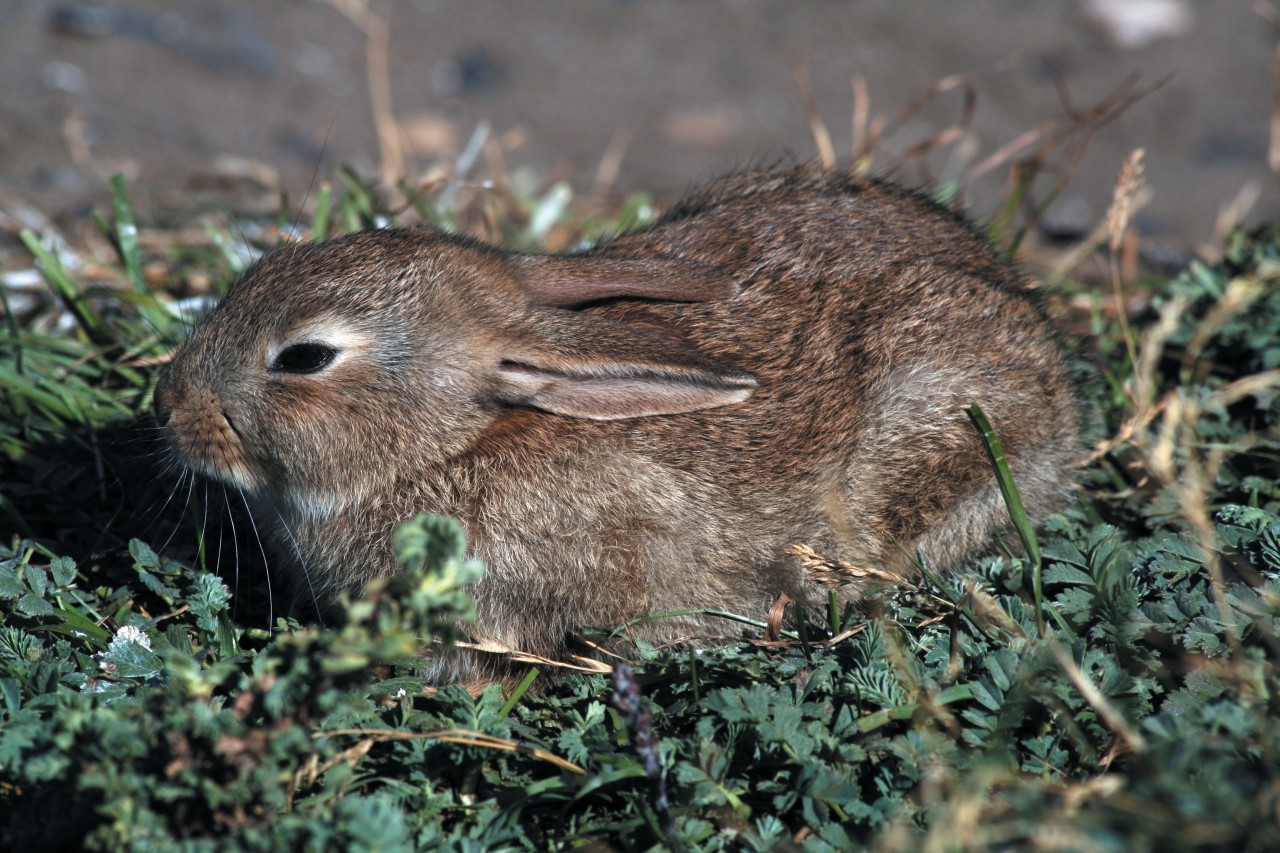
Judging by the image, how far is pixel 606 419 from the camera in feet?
12.6

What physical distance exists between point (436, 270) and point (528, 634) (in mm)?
1336

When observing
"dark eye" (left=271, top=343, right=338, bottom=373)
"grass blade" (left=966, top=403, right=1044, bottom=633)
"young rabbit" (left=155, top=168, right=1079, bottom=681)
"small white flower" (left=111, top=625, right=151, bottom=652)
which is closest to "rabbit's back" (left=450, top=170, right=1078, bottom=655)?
"young rabbit" (left=155, top=168, right=1079, bottom=681)

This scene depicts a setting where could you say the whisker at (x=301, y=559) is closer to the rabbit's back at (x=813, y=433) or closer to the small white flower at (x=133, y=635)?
the small white flower at (x=133, y=635)

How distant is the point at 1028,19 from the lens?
29.0 feet

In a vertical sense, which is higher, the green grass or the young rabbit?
the young rabbit

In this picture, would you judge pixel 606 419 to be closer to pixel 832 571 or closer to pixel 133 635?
pixel 832 571

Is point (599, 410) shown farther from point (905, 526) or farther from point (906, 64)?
point (906, 64)

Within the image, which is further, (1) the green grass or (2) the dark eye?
(2) the dark eye

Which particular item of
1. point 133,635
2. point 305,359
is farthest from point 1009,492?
point 133,635

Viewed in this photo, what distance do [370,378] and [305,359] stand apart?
23 cm

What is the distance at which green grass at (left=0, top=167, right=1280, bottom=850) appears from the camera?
2408 mm

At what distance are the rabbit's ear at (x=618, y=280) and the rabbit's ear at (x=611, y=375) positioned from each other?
0.70 feet

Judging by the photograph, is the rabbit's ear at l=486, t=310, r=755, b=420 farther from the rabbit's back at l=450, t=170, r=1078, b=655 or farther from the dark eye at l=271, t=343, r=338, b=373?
the dark eye at l=271, t=343, r=338, b=373

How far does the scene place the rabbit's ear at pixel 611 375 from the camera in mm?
3688
